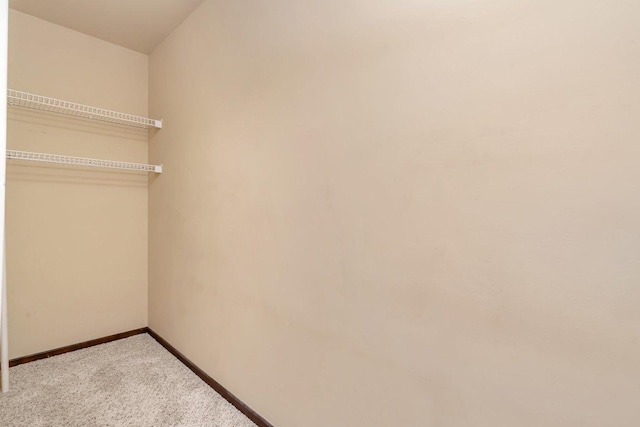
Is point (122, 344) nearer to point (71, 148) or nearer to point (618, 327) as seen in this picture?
point (71, 148)

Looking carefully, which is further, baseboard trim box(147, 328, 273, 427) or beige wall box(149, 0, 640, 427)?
baseboard trim box(147, 328, 273, 427)

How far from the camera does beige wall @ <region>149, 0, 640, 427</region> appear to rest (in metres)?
0.74

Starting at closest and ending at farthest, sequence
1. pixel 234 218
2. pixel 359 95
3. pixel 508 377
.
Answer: pixel 508 377 < pixel 359 95 < pixel 234 218

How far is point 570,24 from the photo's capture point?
772 millimetres

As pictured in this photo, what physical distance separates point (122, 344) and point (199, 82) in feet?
7.46

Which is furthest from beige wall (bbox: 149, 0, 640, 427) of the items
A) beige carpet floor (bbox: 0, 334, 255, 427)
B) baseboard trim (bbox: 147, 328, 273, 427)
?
beige carpet floor (bbox: 0, 334, 255, 427)

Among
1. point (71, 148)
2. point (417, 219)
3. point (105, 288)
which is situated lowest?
point (105, 288)

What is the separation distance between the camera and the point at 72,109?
7.45ft

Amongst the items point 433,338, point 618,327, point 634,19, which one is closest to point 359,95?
point 634,19

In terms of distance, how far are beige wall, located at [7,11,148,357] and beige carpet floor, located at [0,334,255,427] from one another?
36cm

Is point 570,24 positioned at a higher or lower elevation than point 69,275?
higher

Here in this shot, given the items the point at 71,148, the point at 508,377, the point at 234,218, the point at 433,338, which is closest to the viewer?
the point at 508,377

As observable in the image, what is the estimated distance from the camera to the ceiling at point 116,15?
84.5 inches

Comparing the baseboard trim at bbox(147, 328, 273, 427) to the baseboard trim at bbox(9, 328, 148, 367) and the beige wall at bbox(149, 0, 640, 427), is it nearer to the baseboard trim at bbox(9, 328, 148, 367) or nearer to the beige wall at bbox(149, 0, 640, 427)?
the beige wall at bbox(149, 0, 640, 427)
